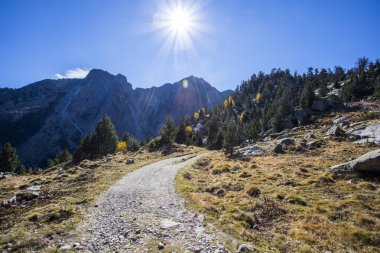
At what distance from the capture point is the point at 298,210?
1534cm

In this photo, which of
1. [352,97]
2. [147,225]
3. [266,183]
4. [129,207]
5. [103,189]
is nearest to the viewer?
[147,225]

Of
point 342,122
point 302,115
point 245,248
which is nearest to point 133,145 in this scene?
point 302,115

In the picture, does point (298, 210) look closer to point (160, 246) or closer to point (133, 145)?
point (160, 246)

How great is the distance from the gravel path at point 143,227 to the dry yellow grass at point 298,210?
62.3 inches

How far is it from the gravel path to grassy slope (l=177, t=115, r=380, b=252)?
1576 mm

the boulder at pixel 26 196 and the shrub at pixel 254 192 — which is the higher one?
the boulder at pixel 26 196

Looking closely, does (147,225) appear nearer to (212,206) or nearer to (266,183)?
(212,206)

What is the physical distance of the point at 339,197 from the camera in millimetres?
17688

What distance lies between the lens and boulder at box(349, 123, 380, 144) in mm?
40300

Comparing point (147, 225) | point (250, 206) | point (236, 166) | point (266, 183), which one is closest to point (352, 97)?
point (236, 166)

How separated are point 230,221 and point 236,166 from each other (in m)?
21.5

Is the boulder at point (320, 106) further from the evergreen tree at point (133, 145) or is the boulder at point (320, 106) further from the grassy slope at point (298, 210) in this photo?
the grassy slope at point (298, 210)

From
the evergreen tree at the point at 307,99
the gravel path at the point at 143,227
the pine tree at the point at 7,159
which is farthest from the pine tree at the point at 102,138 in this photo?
the evergreen tree at the point at 307,99

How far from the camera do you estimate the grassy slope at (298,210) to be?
11.0 meters
